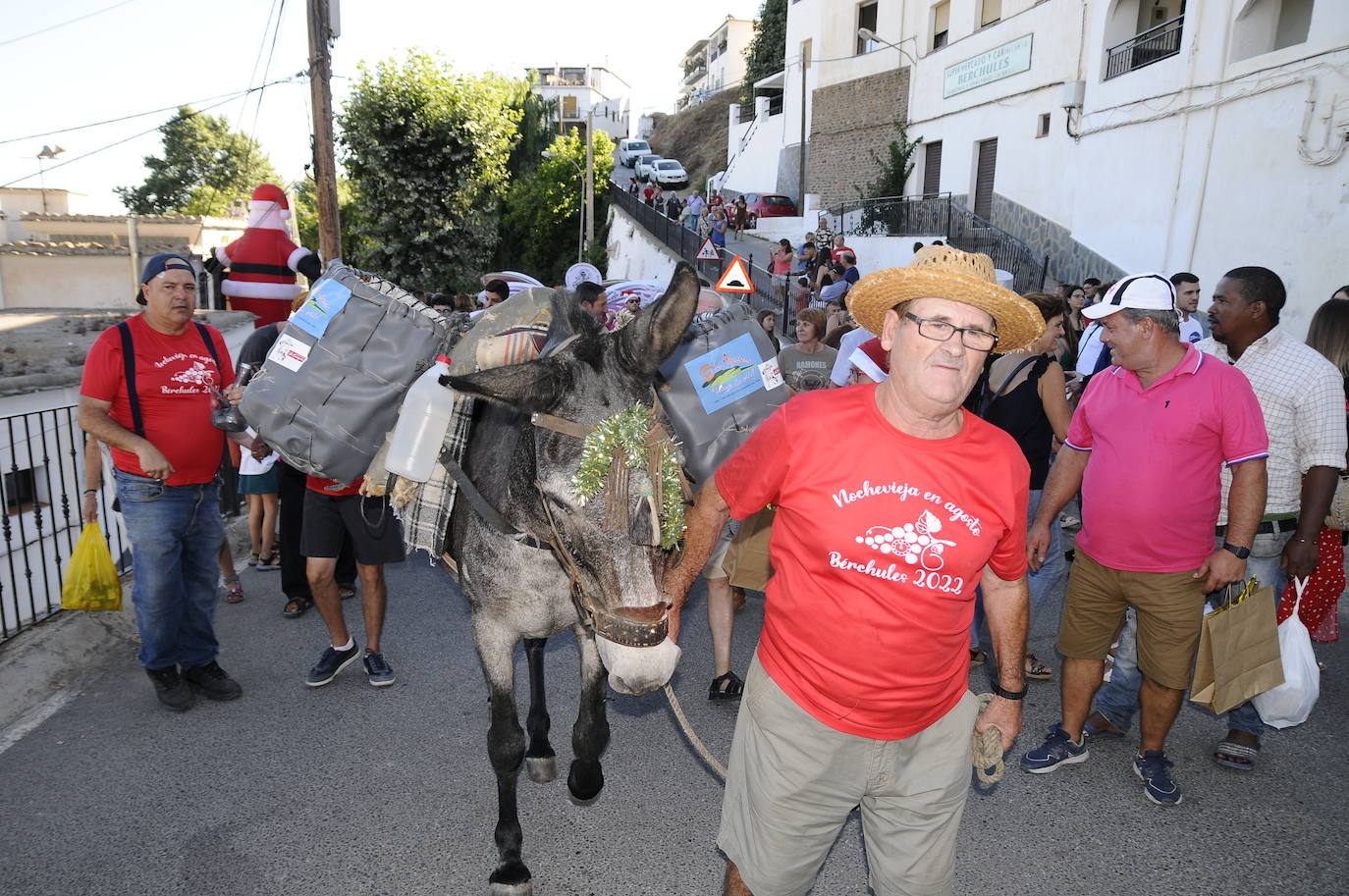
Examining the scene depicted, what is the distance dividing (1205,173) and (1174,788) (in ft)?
A: 42.9

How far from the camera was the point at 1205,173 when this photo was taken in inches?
521

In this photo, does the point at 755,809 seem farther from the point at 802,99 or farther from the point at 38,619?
the point at 802,99

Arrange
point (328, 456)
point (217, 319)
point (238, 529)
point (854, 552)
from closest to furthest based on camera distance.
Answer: point (854, 552)
point (328, 456)
point (238, 529)
point (217, 319)

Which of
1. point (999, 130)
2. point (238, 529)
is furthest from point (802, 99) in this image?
point (238, 529)

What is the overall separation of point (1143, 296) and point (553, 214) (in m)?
40.7

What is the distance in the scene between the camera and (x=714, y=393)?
3496mm

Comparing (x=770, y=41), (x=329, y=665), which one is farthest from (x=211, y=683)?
(x=770, y=41)

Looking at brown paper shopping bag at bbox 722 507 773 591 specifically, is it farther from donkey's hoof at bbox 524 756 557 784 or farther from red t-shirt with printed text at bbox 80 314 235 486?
red t-shirt with printed text at bbox 80 314 235 486

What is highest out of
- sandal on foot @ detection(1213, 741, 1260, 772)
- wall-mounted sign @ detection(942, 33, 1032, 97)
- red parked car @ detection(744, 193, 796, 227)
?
wall-mounted sign @ detection(942, 33, 1032, 97)

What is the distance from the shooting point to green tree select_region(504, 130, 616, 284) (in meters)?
41.4

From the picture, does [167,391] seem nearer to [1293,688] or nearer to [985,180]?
[1293,688]

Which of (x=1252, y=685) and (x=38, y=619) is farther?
(x=38, y=619)

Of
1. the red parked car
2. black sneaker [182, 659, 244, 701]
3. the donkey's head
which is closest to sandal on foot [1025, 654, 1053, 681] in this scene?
the donkey's head

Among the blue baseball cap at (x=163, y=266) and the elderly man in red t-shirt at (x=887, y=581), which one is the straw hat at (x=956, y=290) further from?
the blue baseball cap at (x=163, y=266)
